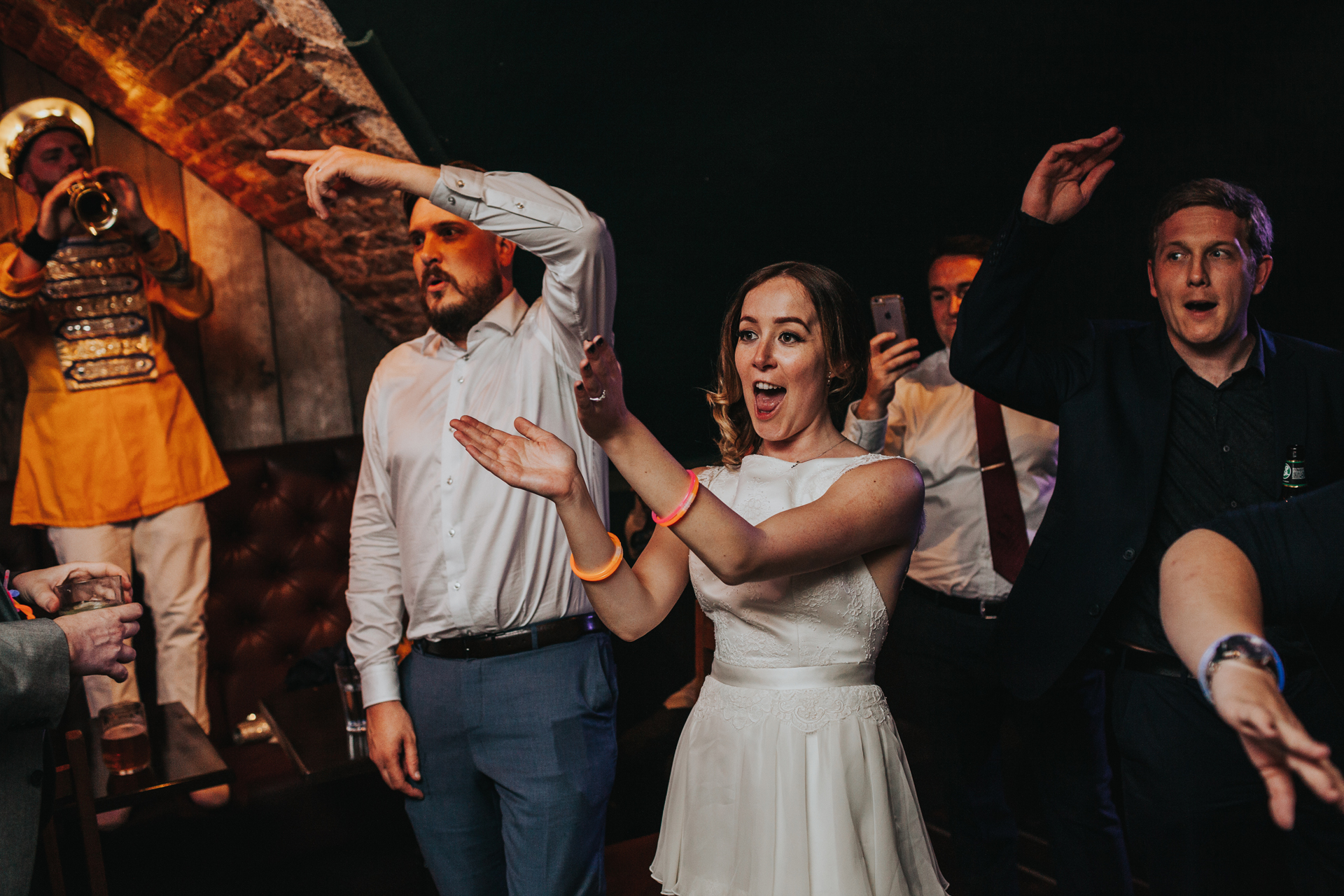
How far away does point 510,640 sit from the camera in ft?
5.41

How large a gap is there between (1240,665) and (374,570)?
148 centimetres

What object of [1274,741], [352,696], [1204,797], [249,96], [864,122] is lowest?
[1204,797]

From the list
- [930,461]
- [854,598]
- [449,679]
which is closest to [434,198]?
[449,679]

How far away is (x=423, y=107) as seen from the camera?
229 centimetres

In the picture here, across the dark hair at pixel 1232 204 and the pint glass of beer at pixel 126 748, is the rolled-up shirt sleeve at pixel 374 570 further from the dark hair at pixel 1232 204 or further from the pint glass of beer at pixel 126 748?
the dark hair at pixel 1232 204

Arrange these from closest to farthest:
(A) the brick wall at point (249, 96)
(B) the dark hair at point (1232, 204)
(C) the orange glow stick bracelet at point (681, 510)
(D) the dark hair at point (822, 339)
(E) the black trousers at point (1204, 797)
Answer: (C) the orange glow stick bracelet at point (681, 510) → (D) the dark hair at point (822, 339) → (E) the black trousers at point (1204, 797) → (B) the dark hair at point (1232, 204) → (A) the brick wall at point (249, 96)

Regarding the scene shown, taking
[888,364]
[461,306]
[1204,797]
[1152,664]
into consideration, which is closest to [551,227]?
[461,306]

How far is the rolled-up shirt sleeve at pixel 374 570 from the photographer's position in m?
1.77

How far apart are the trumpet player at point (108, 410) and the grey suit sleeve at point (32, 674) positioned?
1.39 m

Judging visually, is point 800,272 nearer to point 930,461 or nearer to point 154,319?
point 930,461

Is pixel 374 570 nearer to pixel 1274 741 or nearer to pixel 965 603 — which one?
pixel 965 603

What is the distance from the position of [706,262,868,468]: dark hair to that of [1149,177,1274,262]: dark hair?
69cm

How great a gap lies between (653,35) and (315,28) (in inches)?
29.8

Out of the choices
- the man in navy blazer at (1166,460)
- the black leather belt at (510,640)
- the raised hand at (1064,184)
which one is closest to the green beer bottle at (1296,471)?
the man in navy blazer at (1166,460)
